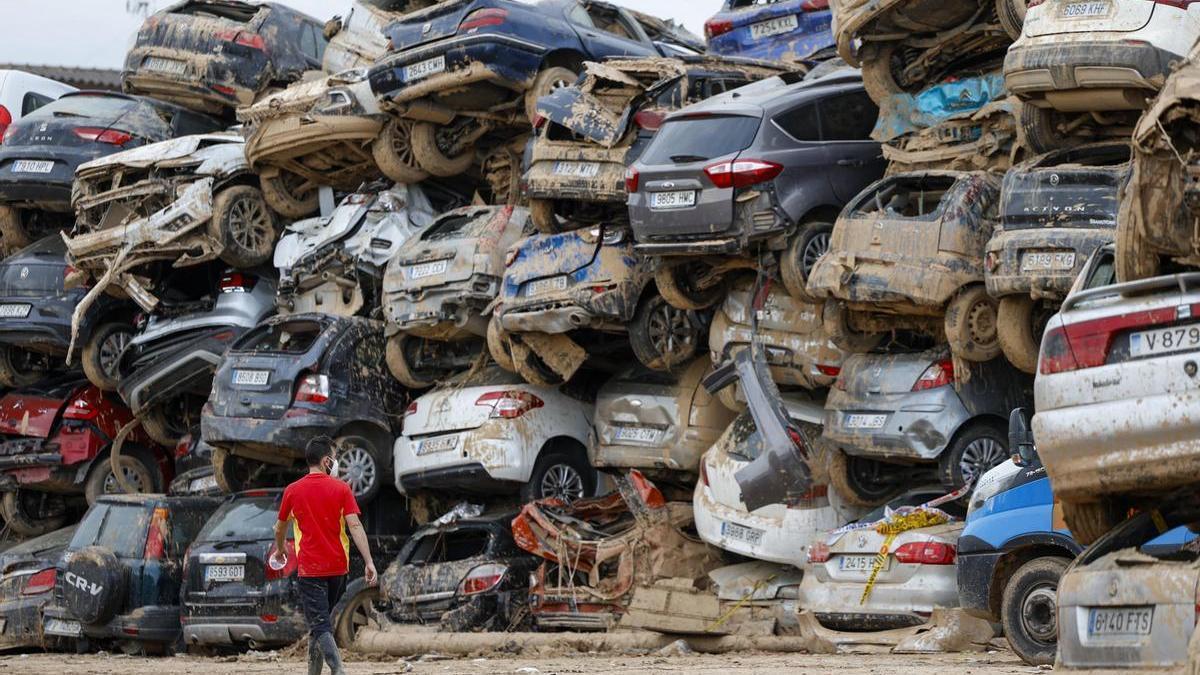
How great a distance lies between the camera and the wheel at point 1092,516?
348 inches

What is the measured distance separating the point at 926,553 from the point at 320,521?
412 cm

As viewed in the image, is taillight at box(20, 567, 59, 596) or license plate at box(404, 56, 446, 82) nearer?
taillight at box(20, 567, 59, 596)

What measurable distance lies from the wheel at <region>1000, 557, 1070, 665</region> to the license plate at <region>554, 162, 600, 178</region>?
7.11m

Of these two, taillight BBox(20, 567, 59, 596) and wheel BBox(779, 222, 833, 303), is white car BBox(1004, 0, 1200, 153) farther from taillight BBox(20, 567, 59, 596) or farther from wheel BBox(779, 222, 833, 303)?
taillight BBox(20, 567, 59, 596)

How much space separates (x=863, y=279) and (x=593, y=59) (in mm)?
6803

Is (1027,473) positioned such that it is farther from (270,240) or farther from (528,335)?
(270,240)

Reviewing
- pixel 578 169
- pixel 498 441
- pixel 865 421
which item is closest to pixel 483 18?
pixel 578 169

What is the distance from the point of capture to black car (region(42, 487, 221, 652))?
59.5ft

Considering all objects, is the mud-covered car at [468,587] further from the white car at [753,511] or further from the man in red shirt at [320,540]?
the man in red shirt at [320,540]

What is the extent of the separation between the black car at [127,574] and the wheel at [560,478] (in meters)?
3.26

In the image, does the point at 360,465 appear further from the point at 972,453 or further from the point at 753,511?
the point at 972,453

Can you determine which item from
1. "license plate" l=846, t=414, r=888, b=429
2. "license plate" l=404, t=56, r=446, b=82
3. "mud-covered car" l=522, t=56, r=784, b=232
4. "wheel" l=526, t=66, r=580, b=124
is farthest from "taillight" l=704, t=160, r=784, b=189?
"license plate" l=404, t=56, r=446, b=82

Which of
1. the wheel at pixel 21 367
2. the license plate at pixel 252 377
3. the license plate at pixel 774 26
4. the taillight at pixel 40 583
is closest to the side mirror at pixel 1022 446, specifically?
the license plate at pixel 252 377

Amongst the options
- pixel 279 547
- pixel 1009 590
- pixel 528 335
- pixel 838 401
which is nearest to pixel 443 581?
pixel 528 335
